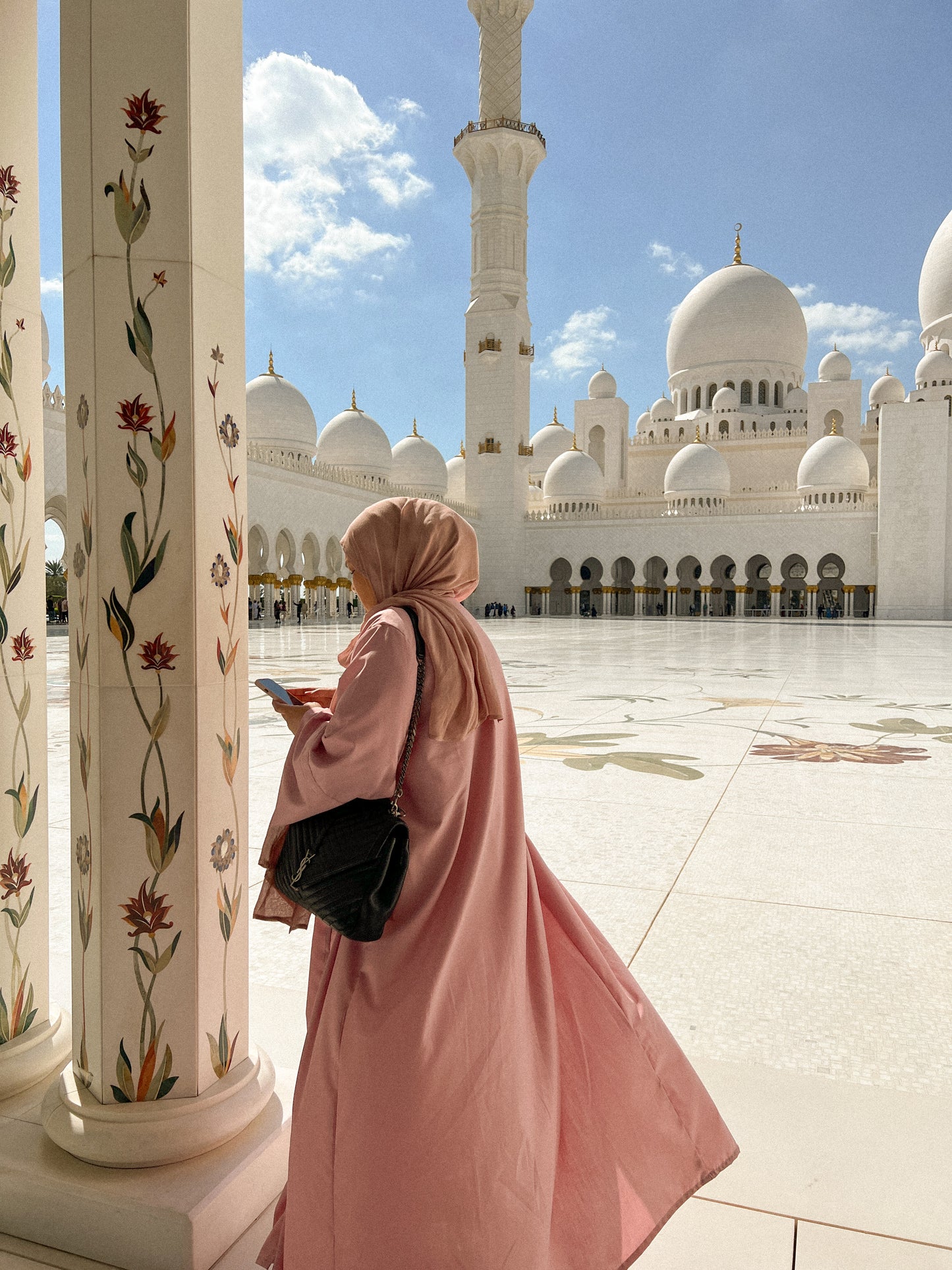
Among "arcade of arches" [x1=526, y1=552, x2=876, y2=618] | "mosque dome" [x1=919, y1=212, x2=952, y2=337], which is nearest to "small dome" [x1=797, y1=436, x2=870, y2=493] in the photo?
"arcade of arches" [x1=526, y1=552, x2=876, y2=618]

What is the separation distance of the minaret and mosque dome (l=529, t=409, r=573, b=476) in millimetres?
5213

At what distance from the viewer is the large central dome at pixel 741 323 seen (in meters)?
25.2

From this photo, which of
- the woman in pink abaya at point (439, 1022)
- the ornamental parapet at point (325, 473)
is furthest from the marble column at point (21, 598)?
the ornamental parapet at point (325, 473)

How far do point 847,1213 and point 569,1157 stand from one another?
1.16ft

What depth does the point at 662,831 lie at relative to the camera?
251 cm

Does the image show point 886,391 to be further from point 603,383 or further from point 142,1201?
point 142,1201

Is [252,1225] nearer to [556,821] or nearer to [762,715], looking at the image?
[556,821]

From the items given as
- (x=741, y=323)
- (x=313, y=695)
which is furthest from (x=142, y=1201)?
(x=741, y=323)

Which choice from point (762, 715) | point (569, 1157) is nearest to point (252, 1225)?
point (569, 1157)

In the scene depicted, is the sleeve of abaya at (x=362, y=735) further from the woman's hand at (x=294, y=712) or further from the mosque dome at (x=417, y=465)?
the mosque dome at (x=417, y=465)

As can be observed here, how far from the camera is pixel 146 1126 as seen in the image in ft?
3.51

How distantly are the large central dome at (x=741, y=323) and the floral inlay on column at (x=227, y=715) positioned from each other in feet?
86.7

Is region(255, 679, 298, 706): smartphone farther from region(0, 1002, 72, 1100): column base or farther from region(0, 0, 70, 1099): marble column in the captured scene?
region(0, 1002, 72, 1100): column base

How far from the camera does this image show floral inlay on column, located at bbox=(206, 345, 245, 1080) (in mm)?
1096
